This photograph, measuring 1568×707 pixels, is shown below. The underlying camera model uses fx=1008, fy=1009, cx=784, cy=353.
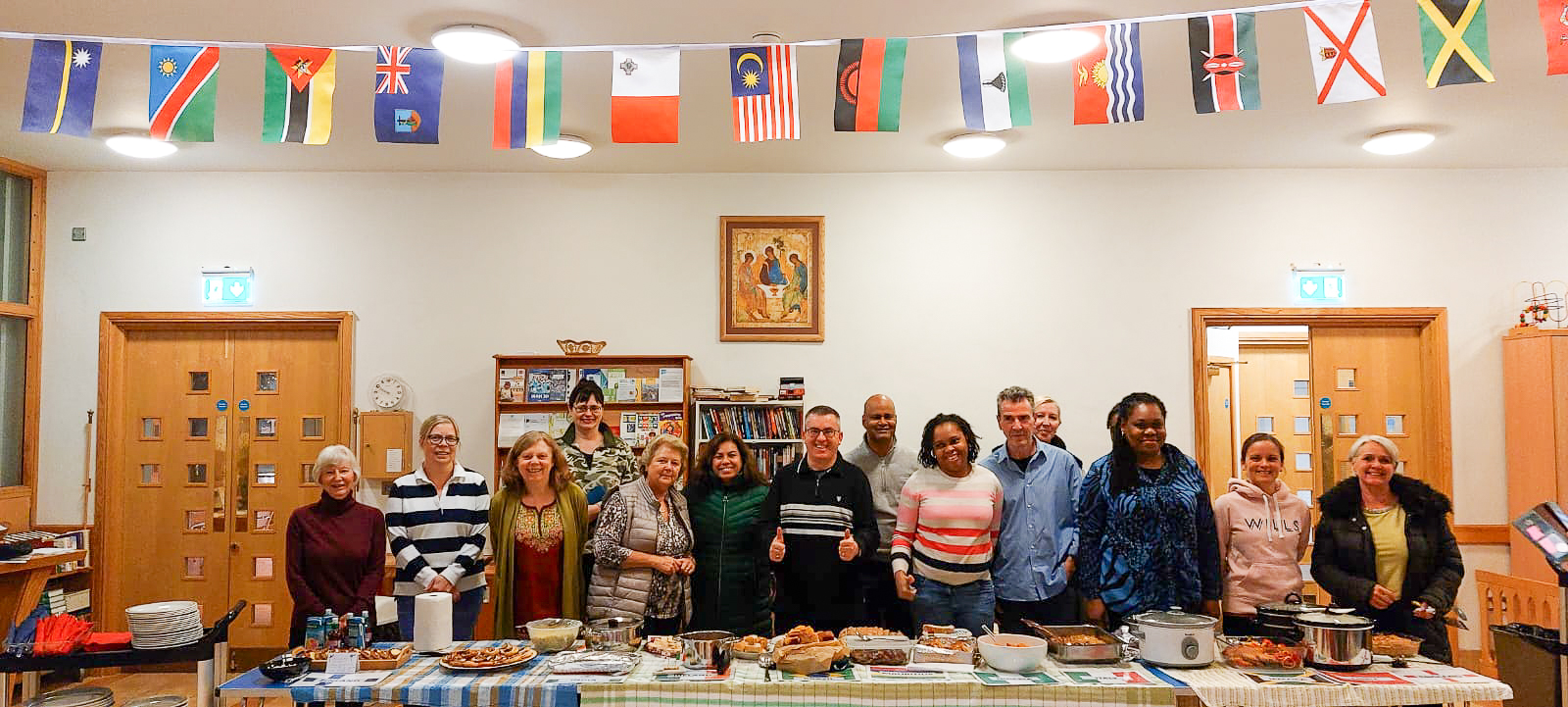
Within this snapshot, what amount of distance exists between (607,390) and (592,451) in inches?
43.3

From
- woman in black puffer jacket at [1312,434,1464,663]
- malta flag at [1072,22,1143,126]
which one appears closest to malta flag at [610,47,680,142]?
malta flag at [1072,22,1143,126]

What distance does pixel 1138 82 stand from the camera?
140 inches

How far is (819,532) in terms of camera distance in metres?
4.04

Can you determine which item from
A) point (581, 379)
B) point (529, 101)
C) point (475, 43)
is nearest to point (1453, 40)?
point (529, 101)

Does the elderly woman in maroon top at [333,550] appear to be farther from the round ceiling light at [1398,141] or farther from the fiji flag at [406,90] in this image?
the round ceiling light at [1398,141]

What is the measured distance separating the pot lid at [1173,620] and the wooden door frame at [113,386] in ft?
15.9

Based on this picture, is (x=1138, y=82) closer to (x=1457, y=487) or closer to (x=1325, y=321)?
(x=1325, y=321)

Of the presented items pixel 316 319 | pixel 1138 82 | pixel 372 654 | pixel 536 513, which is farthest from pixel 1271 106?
pixel 316 319

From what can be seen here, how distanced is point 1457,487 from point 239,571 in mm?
7549

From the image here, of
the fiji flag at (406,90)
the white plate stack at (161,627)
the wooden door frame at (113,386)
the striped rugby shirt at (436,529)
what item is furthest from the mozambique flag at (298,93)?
the wooden door frame at (113,386)

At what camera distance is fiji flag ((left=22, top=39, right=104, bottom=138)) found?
353 cm

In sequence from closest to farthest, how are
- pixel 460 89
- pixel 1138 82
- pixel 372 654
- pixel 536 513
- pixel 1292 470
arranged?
pixel 372 654
pixel 1138 82
pixel 536 513
pixel 460 89
pixel 1292 470

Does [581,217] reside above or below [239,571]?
above

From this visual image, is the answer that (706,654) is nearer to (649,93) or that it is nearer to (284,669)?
(284,669)
